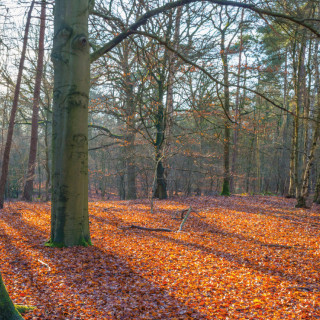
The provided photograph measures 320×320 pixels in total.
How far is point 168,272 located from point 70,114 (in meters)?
3.37

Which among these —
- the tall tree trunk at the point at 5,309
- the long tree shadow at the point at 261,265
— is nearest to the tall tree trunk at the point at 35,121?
the long tree shadow at the point at 261,265

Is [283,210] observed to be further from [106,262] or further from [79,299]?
[79,299]

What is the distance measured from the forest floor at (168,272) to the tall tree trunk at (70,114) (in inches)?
30.0

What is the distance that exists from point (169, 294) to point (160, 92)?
10294 millimetres

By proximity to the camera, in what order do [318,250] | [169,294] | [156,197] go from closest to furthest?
[169,294] < [318,250] < [156,197]

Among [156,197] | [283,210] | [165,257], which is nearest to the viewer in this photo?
[165,257]

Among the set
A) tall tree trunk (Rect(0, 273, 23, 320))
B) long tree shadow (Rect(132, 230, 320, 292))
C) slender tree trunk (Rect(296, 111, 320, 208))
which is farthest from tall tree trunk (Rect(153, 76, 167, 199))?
tall tree trunk (Rect(0, 273, 23, 320))

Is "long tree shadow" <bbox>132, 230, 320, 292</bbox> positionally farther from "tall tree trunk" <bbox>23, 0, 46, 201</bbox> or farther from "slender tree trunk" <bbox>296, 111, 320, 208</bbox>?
"tall tree trunk" <bbox>23, 0, 46, 201</bbox>

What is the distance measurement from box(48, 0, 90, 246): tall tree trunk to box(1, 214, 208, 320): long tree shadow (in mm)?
637

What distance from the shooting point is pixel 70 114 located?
526 cm

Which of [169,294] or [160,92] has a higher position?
[160,92]

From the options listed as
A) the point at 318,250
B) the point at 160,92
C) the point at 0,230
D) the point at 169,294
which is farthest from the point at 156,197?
the point at 169,294

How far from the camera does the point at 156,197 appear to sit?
1521cm

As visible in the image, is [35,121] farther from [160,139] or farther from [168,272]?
[168,272]
